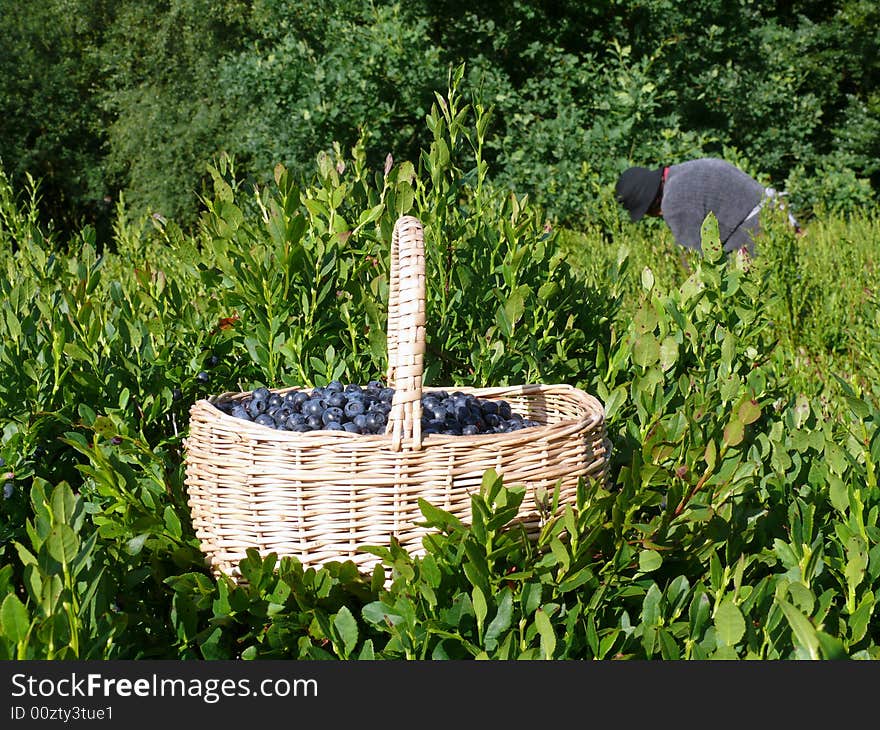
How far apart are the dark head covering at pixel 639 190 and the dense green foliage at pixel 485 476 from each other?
267 cm

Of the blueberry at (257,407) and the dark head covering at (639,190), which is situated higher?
the dark head covering at (639,190)

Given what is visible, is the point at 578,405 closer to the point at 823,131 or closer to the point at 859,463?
the point at 859,463

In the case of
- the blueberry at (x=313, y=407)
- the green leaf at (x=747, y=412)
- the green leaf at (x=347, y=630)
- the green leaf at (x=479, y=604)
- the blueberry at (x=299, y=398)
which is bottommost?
the green leaf at (x=347, y=630)

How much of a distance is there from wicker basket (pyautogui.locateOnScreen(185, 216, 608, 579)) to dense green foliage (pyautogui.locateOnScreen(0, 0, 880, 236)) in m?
5.53

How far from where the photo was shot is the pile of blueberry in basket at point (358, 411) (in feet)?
5.45

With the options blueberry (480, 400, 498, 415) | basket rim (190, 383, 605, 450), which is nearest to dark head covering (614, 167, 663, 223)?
blueberry (480, 400, 498, 415)

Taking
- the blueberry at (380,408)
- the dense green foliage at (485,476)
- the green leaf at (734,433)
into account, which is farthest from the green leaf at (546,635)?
the blueberry at (380,408)

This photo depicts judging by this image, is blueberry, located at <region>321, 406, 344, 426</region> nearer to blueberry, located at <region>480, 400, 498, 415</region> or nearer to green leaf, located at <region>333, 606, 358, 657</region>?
blueberry, located at <region>480, 400, 498, 415</region>

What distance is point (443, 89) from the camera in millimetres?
8203

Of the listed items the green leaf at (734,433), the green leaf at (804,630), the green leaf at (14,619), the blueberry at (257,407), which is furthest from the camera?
the blueberry at (257,407)

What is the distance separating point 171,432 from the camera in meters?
2.11

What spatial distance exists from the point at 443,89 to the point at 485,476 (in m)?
7.39

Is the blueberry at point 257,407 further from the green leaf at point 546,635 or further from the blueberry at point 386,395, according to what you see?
the green leaf at point 546,635

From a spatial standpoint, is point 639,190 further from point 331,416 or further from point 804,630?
point 804,630
